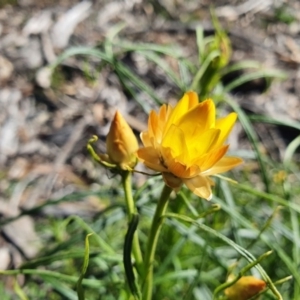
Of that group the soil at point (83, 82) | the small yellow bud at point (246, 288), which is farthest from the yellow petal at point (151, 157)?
the soil at point (83, 82)

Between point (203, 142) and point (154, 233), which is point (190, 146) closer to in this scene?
point (203, 142)

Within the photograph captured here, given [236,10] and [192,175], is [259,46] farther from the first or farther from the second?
[192,175]

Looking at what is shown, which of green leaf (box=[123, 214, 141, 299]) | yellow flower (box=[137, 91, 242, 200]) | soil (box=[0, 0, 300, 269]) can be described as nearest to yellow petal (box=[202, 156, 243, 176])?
yellow flower (box=[137, 91, 242, 200])

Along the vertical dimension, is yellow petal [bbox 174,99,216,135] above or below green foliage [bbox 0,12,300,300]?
above

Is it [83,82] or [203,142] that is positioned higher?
[203,142]

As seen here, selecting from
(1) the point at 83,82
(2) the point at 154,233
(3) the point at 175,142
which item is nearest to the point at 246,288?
(2) the point at 154,233

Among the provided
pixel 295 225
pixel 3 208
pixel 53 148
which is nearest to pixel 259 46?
pixel 53 148

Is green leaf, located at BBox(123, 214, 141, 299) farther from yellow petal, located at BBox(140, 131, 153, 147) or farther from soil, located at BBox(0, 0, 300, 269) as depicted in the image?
soil, located at BBox(0, 0, 300, 269)
